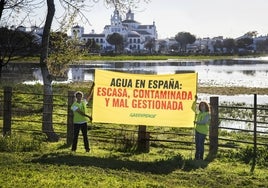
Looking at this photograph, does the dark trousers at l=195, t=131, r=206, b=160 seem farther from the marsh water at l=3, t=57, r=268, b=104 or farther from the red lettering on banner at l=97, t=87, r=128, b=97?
the marsh water at l=3, t=57, r=268, b=104

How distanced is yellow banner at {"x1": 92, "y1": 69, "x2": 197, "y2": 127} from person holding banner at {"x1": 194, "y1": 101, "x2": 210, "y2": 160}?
0.60 meters

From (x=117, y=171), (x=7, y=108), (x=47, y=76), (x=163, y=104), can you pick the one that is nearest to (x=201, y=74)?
(x=47, y=76)

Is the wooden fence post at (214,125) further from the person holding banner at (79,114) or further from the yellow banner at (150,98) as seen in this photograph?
the person holding banner at (79,114)

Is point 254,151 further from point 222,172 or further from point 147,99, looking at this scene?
point 147,99

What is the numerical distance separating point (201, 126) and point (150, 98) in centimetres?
169

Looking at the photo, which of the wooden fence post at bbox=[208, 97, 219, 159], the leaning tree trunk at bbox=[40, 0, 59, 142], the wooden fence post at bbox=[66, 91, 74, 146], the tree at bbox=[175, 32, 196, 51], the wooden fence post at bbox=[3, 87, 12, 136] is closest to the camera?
the wooden fence post at bbox=[208, 97, 219, 159]

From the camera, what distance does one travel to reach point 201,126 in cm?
1248

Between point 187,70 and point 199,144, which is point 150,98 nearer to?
point 199,144

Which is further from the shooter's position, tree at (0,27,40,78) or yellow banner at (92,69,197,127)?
tree at (0,27,40,78)

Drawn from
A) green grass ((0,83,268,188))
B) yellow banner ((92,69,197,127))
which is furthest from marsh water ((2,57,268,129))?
green grass ((0,83,268,188))

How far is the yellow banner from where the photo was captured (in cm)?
1305

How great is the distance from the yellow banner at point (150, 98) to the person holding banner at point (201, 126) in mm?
597

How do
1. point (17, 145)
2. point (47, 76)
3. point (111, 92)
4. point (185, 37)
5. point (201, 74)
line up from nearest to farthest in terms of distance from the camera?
point (17, 145) < point (111, 92) < point (47, 76) < point (201, 74) < point (185, 37)

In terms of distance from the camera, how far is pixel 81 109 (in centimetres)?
1280
